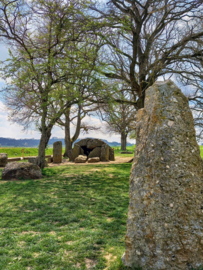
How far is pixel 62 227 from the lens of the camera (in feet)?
16.7

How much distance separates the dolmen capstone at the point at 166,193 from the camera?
9.43 ft

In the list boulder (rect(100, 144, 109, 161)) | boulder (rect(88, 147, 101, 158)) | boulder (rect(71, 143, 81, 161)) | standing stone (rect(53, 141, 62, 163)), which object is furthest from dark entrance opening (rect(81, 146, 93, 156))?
standing stone (rect(53, 141, 62, 163))

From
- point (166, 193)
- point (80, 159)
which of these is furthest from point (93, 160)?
point (166, 193)

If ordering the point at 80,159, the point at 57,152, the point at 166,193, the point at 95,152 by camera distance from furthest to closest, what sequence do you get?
the point at 95,152 < the point at 57,152 < the point at 80,159 < the point at 166,193

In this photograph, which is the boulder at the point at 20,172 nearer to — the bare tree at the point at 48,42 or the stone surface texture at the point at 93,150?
the bare tree at the point at 48,42

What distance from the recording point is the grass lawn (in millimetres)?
3569

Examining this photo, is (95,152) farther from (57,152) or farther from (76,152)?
(57,152)

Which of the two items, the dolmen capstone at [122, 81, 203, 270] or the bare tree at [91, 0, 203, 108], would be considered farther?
the bare tree at [91, 0, 203, 108]

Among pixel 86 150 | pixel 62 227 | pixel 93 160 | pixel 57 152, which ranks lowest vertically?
pixel 62 227

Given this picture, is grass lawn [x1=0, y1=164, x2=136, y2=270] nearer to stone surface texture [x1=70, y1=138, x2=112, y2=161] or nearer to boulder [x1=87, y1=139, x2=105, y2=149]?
stone surface texture [x1=70, y1=138, x2=112, y2=161]

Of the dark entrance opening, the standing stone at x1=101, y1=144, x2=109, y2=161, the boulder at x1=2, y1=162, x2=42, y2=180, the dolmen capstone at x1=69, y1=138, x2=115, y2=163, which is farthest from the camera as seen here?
the dark entrance opening

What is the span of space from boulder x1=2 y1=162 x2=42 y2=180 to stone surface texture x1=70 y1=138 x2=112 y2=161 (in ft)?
31.4

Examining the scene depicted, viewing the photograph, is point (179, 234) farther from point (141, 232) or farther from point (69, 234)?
point (69, 234)

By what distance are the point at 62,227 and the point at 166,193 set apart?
3039mm
